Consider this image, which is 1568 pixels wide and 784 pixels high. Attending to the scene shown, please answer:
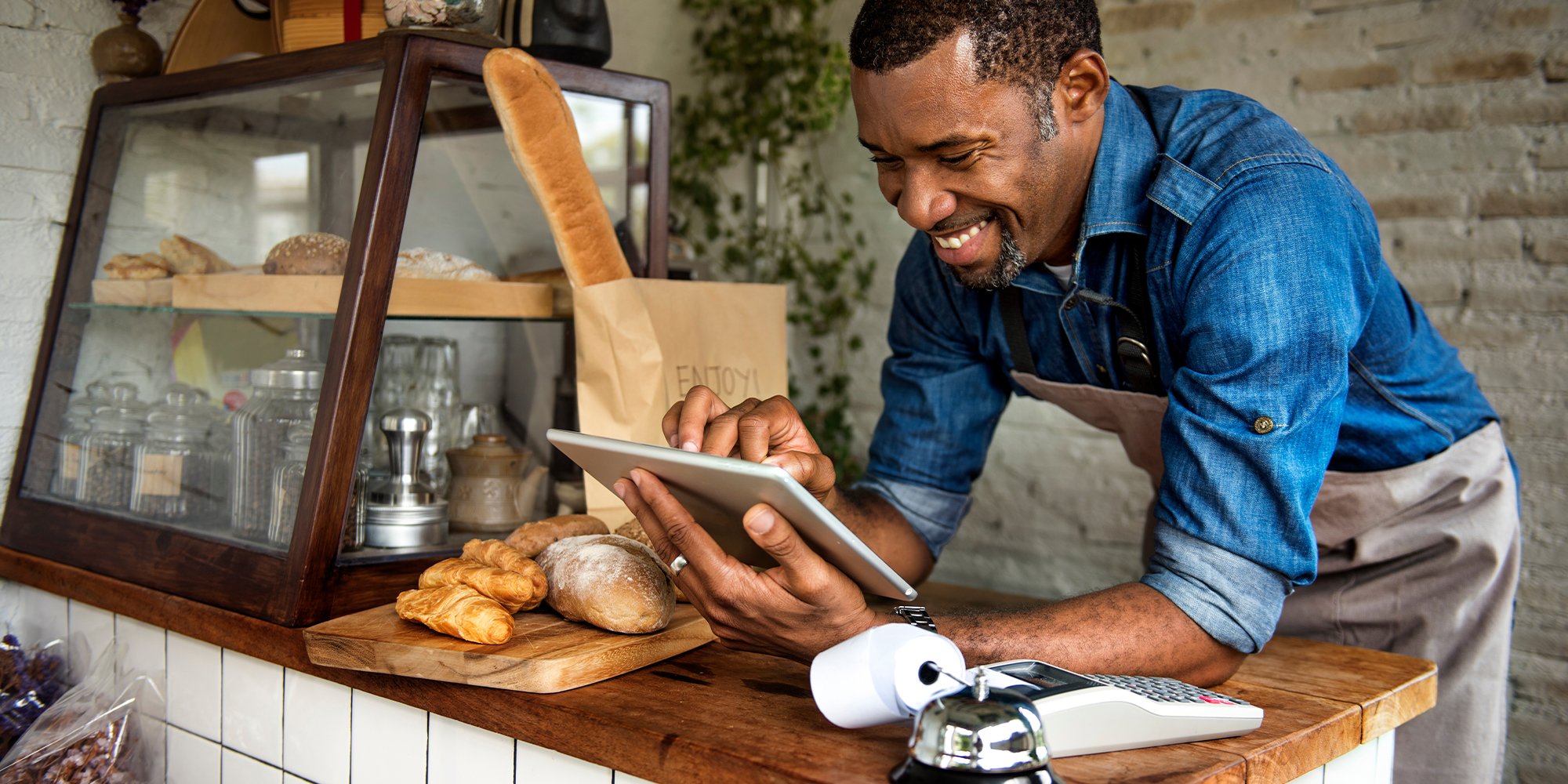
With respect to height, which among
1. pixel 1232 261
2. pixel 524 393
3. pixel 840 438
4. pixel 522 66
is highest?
pixel 522 66

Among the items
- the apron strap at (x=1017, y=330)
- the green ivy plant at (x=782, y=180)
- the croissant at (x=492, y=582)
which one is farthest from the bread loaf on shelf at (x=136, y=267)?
the green ivy plant at (x=782, y=180)

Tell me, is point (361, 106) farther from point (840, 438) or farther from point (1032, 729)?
point (840, 438)

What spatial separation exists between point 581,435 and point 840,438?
2.39m

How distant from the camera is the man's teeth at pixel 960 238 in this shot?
4.55 feet

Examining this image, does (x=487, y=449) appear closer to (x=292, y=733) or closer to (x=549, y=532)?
(x=549, y=532)

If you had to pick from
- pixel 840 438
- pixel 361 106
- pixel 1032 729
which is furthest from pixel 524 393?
pixel 840 438

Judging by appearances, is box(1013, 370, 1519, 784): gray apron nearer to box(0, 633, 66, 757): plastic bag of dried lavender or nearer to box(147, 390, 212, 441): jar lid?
box(147, 390, 212, 441): jar lid

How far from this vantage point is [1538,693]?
8.05 ft

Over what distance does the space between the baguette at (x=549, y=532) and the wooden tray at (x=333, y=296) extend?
0.30m

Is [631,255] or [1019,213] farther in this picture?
[631,255]

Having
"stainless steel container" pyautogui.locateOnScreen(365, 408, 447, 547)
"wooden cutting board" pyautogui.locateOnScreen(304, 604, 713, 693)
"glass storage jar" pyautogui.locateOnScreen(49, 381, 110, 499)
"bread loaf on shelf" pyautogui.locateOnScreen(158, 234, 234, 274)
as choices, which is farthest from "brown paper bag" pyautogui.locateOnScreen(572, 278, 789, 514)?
"glass storage jar" pyautogui.locateOnScreen(49, 381, 110, 499)

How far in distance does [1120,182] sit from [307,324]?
97 cm

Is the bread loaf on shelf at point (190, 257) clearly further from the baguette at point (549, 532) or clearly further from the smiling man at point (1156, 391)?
the smiling man at point (1156, 391)

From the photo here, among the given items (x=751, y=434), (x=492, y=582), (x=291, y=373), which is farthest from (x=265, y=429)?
(x=751, y=434)
